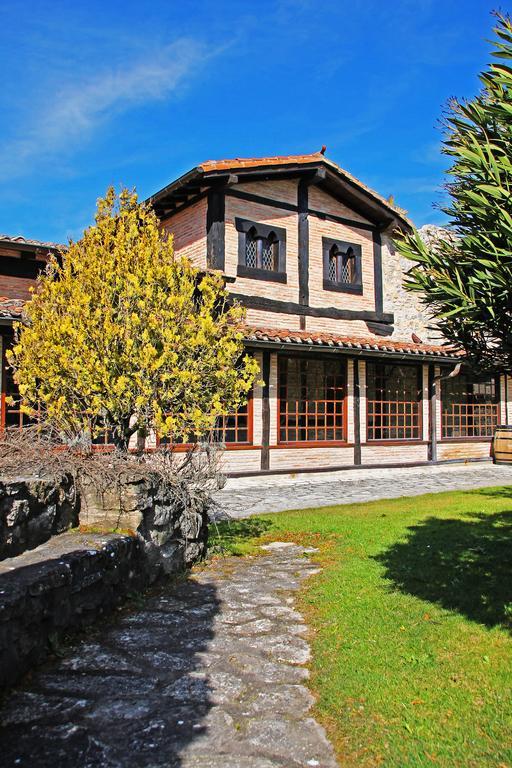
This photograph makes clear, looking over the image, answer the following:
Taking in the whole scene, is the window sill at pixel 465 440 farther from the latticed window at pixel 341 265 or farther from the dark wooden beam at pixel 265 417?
the dark wooden beam at pixel 265 417

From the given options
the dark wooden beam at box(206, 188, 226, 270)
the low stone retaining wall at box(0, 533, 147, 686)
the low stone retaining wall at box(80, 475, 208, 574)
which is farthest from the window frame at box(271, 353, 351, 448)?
the low stone retaining wall at box(0, 533, 147, 686)

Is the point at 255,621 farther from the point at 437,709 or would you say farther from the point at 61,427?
the point at 61,427

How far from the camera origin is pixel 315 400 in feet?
45.7

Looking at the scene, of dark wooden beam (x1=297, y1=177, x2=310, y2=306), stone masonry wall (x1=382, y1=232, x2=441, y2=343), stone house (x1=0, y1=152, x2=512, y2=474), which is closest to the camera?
stone house (x1=0, y1=152, x2=512, y2=474)

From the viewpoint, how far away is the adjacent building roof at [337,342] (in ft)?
38.6

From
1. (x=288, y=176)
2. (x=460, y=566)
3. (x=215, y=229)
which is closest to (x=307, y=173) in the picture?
(x=288, y=176)

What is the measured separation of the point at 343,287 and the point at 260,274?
2575mm

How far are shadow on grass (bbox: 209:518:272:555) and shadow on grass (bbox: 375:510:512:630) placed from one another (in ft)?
5.16

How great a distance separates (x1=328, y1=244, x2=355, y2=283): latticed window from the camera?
14656 millimetres

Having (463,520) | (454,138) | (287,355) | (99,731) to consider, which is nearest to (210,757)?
(99,731)

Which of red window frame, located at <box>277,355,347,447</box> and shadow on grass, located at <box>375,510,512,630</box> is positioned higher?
red window frame, located at <box>277,355,347,447</box>

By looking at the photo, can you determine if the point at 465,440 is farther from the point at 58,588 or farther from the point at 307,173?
the point at 58,588

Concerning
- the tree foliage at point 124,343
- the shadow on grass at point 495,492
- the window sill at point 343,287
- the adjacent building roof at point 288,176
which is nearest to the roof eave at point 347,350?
the window sill at point 343,287

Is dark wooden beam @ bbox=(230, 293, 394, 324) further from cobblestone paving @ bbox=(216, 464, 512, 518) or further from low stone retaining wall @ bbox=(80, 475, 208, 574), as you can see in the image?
low stone retaining wall @ bbox=(80, 475, 208, 574)
